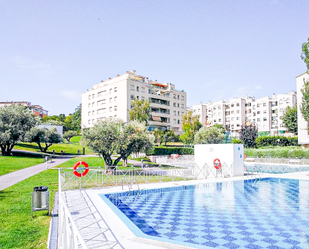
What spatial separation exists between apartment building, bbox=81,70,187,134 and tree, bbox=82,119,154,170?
116 ft

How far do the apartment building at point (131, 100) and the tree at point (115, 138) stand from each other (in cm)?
3541

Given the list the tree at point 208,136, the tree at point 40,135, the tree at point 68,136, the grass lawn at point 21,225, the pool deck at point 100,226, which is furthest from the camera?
the tree at point 68,136

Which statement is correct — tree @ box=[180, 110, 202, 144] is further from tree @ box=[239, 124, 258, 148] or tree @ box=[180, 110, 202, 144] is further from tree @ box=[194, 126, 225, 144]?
tree @ box=[239, 124, 258, 148]

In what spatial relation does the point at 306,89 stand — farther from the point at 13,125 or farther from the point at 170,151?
the point at 13,125

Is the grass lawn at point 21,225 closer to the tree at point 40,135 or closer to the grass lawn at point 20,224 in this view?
the grass lawn at point 20,224

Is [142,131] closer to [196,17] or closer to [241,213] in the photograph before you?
[196,17]

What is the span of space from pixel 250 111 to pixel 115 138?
2871 inches

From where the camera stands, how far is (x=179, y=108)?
68.7 metres

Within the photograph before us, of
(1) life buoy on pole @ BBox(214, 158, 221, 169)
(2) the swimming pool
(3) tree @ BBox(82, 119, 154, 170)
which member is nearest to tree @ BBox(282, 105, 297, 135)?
(1) life buoy on pole @ BBox(214, 158, 221, 169)

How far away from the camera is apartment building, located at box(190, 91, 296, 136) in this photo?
7644cm

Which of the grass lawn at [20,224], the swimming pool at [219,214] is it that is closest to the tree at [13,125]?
the grass lawn at [20,224]

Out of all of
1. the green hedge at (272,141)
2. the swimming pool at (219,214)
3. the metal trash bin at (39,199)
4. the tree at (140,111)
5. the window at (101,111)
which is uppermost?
the window at (101,111)

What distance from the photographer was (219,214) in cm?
937

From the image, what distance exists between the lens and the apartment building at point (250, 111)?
76.4 m
